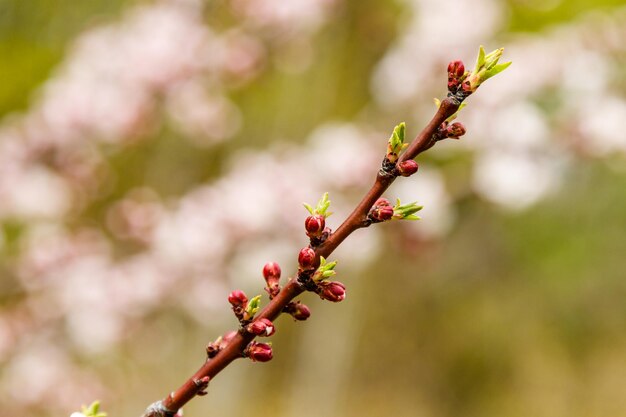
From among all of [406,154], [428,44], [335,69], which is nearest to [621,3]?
[335,69]

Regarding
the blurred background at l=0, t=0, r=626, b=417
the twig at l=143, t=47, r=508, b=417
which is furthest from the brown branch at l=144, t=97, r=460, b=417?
the blurred background at l=0, t=0, r=626, b=417

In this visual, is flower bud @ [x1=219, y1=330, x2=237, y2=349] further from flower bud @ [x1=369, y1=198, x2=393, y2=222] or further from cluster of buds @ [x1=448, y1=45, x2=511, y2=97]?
cluster of buds @ [x1=448, y1=45, x2=511, y2=97]

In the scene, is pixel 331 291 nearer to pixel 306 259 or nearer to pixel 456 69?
pixel 306 259

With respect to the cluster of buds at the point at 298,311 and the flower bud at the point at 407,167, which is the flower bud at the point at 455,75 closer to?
the flower bud at the point at 407,167

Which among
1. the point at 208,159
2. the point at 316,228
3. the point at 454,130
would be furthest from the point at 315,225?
the point at 208,159

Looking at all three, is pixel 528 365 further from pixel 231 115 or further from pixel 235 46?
pixel 235 46

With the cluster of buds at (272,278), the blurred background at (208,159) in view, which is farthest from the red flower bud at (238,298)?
the blurred background at (208,159)
